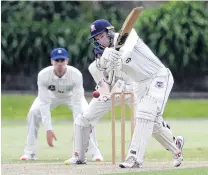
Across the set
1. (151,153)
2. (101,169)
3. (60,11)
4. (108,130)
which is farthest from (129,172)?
(60,11)

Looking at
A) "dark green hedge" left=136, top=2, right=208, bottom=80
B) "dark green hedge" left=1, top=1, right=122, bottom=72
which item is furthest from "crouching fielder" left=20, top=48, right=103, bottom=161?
"dark green hedge" left=1, top=1, right=122, bottom=72

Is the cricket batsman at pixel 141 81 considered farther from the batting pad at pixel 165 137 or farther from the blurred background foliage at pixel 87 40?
the blurred background foliage at pixel 87 40

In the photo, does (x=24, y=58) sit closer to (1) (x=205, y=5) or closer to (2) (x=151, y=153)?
(1) (x=205, y=5)

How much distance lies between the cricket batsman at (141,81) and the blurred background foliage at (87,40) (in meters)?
18.3

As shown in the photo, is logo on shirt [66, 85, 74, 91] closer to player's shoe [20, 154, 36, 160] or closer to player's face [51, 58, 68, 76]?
player's face [51, 58, 68, 76]

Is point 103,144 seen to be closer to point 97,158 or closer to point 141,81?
point 97,158

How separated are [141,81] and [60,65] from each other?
3235mm

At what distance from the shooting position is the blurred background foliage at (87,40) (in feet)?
93.4

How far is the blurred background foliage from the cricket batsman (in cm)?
1832

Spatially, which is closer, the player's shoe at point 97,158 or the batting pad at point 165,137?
the batting pad at point 165,137

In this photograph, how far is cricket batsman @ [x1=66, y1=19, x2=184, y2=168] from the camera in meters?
9.55

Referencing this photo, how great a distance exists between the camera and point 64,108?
24875 mm

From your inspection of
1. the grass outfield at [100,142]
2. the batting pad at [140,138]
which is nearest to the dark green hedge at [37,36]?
the grass outfield at [100,142]

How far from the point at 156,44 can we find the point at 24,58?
14.0 feet
